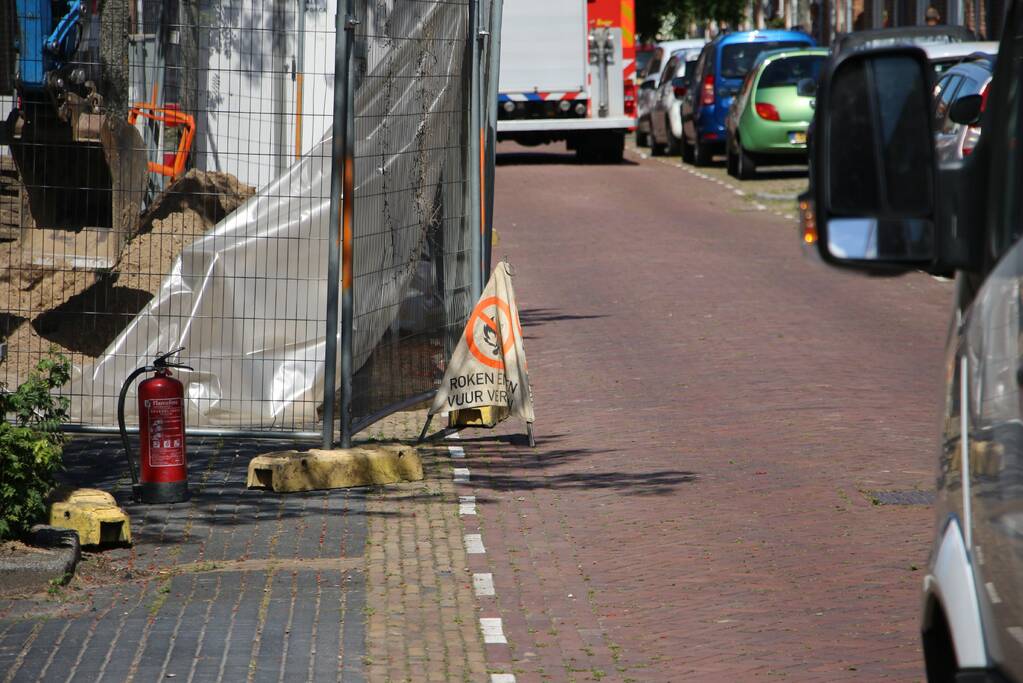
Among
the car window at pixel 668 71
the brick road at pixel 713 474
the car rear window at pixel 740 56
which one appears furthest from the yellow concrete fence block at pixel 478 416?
the car window at pixel 668 71

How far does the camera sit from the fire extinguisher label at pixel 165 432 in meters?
8.12

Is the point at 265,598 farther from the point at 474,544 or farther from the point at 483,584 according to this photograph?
the point at 474,544

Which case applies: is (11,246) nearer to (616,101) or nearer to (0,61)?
(0,61)

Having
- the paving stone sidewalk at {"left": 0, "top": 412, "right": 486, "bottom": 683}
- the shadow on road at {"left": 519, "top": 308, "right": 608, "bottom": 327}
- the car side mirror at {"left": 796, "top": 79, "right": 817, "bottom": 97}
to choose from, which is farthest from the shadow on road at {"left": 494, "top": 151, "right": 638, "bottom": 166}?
the paving stone sidewalk at {"left": 0, "top": 412, "right": 486, "bottom": 683}

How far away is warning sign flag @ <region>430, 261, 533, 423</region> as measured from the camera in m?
9.41

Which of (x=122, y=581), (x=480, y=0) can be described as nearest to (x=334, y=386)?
(x=122, y=581)

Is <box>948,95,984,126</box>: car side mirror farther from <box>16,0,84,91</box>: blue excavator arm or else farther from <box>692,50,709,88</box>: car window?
<box>692,50,709,88</box>: car window

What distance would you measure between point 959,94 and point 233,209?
819 centimetres

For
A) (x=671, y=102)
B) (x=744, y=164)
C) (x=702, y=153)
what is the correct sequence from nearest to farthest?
1. (x=744, y=164)
2. (x=702, y=153)
3. (x=671, y=102)

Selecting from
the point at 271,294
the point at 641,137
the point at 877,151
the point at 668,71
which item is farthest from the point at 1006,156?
the point at 641,137

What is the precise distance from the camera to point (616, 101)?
95.5 ft

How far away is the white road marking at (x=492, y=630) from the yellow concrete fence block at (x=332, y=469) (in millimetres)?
2394

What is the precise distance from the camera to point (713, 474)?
346 inches

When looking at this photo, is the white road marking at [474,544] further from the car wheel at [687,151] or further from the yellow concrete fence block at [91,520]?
the car wheel at [687,151]
